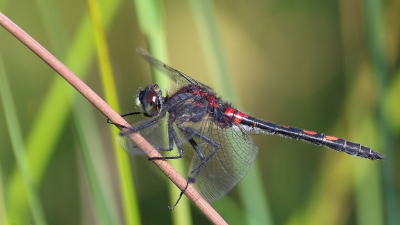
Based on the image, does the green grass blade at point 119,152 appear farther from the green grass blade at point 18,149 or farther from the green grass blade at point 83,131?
the green grass blade at point 18,149

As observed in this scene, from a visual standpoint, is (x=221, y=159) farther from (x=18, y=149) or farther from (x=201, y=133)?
(x=18, y=149)

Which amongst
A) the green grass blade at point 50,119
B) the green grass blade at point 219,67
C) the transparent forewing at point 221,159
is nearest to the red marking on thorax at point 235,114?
the transparent forewing at point 221,159

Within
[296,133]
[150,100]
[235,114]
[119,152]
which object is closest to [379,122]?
[296,133]

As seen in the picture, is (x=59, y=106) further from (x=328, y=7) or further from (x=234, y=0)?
(x=328, y=7)

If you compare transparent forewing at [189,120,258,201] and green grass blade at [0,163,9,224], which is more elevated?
transparent forewing at [189,120,258,201]

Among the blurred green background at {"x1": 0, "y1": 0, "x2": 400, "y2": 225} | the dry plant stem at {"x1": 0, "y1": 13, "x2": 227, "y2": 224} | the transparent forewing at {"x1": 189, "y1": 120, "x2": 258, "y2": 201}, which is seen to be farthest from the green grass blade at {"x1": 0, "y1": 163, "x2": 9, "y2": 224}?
the transparent forewing at {"x1": 189, "y1": 120, "x2": 258, "y2": 201}

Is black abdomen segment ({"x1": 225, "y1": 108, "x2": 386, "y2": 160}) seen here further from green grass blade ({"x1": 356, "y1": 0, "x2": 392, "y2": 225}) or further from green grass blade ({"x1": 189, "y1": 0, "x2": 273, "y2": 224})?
green grass blade ({"x1": 189, "y1": 0, "x2": 273, "y2": 224})
